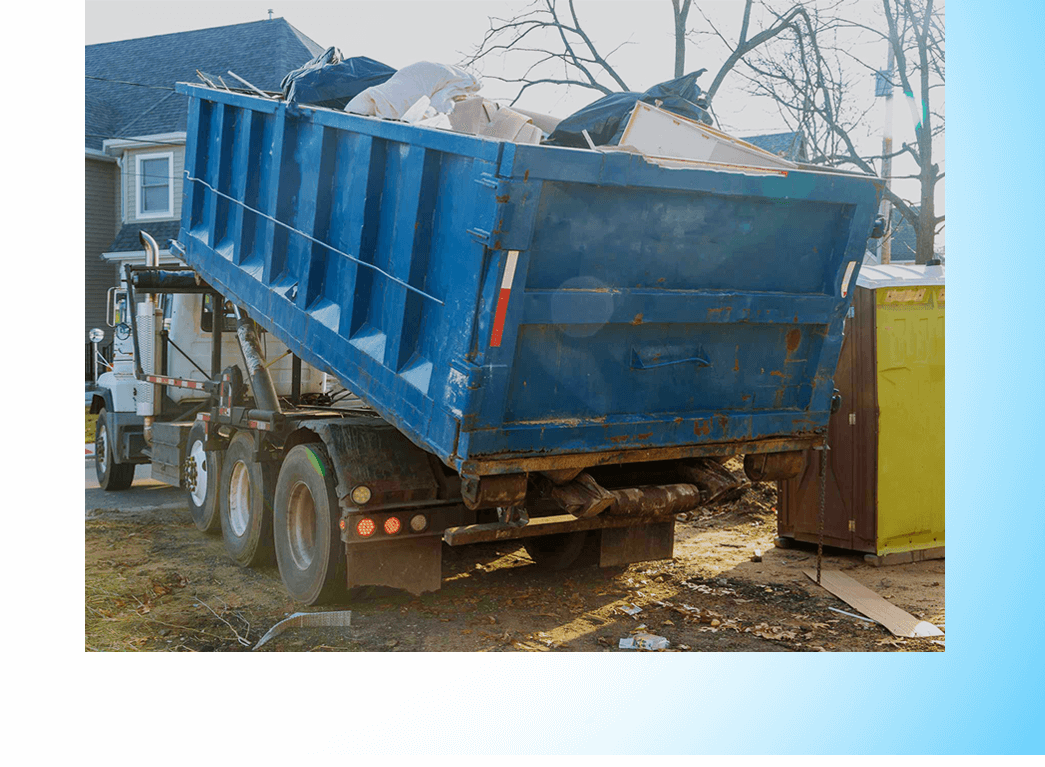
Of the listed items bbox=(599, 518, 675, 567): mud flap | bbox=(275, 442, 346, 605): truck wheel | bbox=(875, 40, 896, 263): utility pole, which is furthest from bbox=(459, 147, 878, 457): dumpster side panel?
bbox=(875, 40, 896, 263): utility pole

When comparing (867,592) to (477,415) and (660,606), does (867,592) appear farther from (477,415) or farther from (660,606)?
(477,415)

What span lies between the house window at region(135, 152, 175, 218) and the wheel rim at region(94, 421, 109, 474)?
2107 mm

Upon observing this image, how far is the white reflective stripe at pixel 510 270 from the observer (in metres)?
3.97

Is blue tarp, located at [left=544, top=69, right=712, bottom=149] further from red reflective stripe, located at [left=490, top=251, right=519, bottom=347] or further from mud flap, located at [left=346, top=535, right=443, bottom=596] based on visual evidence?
mud flap, located at [left=346, top=535, right=443, bottom=596]

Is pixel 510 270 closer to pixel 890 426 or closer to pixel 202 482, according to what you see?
pixel 890 426

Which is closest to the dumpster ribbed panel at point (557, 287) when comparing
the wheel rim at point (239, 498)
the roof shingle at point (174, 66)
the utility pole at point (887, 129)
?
the wheel rim at point (239, 498)

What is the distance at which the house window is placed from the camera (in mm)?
9562

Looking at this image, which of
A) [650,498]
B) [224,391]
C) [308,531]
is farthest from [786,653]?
[224,391]

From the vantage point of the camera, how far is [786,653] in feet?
15.9

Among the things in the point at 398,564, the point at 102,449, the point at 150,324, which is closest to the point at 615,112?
the point at 398,564

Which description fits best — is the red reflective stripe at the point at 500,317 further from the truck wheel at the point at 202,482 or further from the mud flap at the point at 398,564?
the truck wheel at the point at 202,482

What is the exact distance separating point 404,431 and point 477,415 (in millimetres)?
619

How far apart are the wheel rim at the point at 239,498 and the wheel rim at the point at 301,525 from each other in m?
0.83

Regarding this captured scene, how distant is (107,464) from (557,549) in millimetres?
5169
